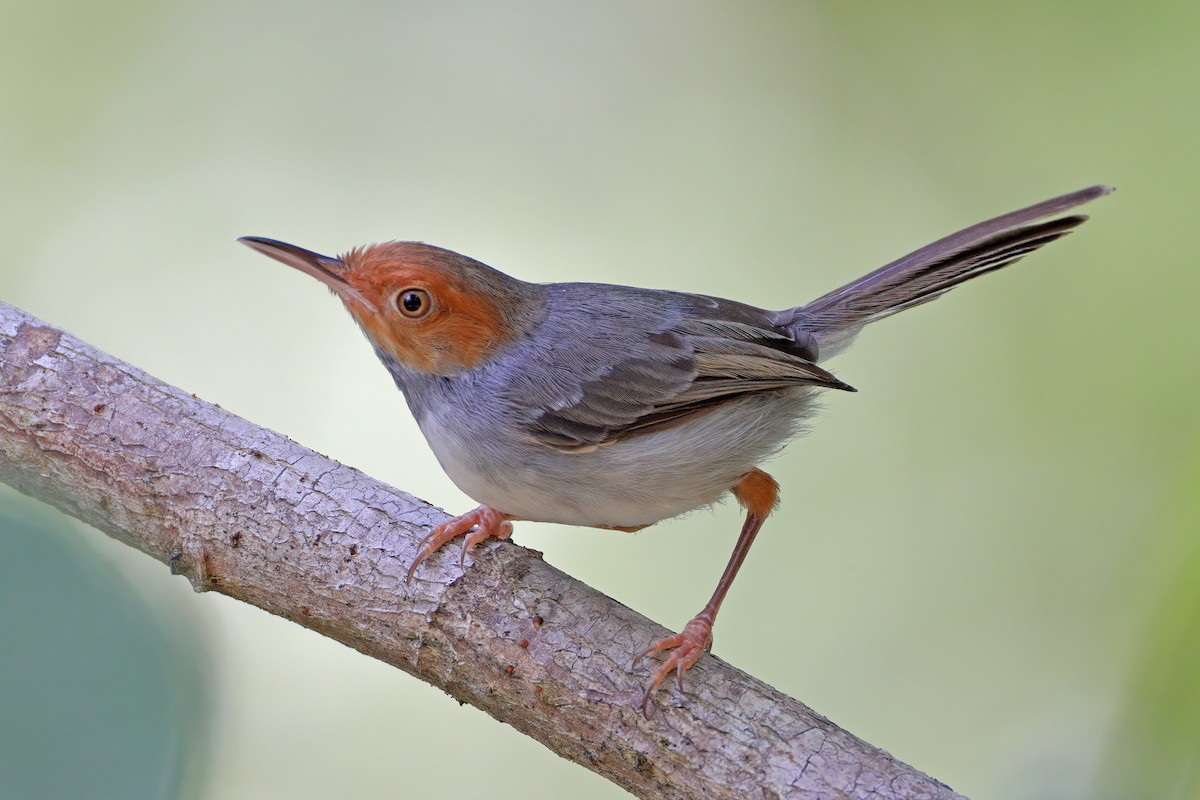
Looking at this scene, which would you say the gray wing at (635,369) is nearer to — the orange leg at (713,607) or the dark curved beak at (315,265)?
the orange leg at (713,607)

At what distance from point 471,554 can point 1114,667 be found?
13.3ft

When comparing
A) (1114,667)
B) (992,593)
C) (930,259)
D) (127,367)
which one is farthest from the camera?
(992,593)

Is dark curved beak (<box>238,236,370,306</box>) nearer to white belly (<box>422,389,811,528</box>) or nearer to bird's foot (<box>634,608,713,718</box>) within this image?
white belly (<box>422,389,811,528</box>)

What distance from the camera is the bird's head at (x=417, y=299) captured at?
3648 mm

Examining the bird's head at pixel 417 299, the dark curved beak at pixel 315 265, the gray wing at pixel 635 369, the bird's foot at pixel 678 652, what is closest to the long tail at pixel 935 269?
the gray wing at pixel 635 369

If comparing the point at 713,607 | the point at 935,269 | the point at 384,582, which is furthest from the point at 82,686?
the point at 935,269

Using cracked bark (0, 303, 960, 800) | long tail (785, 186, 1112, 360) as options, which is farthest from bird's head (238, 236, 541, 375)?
long tail (785, 186, 1112, 360)

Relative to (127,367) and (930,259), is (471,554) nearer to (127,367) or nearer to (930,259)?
(127,367)

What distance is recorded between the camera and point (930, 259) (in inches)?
159

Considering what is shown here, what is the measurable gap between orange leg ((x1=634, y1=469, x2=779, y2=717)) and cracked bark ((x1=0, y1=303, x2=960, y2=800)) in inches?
1.9

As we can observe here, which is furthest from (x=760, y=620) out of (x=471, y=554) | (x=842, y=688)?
(x=471, y=554)

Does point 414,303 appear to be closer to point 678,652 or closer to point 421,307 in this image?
point 421,307

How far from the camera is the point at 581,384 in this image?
145 inches

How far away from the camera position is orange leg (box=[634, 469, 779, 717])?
3074 mm
